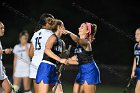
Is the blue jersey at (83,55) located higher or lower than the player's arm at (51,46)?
lower

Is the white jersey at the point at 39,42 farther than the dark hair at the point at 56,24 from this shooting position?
No

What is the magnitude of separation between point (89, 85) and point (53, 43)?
5.07ft

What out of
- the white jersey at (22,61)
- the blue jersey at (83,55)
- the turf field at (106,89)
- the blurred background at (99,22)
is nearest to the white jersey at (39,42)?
the blue jersey at (83,55)

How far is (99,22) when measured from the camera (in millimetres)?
21953

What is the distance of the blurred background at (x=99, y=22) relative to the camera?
20.7 metres

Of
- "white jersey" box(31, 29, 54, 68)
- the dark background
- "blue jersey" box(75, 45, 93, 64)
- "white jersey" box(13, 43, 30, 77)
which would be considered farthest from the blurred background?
"white jersey" box(31, 29, 54, 68)

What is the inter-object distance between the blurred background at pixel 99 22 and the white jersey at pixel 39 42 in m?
9.14

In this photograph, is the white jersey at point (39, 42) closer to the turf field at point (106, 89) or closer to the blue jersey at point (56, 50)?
the blue jersey at point (56, 50)

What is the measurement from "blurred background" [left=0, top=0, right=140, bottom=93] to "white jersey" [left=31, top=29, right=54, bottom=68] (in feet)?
30.0

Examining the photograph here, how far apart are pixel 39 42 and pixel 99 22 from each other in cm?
1286

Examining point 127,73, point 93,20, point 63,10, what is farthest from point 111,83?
point 63,10

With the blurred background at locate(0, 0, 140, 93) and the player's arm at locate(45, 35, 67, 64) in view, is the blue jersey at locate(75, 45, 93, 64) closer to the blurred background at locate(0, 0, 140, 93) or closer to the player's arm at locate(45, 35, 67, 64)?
the player's arm at locate(45, 35, 67, 64)

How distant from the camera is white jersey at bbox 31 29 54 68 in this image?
9.12 metres

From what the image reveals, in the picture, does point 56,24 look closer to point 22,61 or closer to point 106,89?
point 22,61
